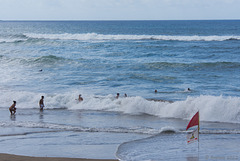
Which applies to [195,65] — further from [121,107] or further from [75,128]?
[75,128]

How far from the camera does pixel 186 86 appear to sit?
21.9 metres

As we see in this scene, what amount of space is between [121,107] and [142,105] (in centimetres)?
A: 123

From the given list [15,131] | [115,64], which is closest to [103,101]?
[15,131]

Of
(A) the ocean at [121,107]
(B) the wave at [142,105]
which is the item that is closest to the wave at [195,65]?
(A) the ocean at [121,107]

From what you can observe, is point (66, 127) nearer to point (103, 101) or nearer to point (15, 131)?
point (15, 131)

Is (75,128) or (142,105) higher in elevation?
(142,105)

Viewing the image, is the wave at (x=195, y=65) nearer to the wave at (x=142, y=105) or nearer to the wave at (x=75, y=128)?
the wave at (x=142, y=105)

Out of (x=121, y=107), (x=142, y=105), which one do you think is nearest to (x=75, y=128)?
(x=121, y=107)

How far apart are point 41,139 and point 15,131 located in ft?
5.88

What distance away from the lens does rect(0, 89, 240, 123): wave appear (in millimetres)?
14414

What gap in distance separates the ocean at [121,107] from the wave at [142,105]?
0.15 feet

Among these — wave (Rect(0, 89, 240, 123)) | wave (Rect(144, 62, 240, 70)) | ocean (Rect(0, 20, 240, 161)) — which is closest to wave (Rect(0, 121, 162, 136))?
ocean (Rect(0, 20, 240, 161))

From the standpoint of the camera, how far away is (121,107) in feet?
55.3

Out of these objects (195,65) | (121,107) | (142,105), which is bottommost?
(121,107)
